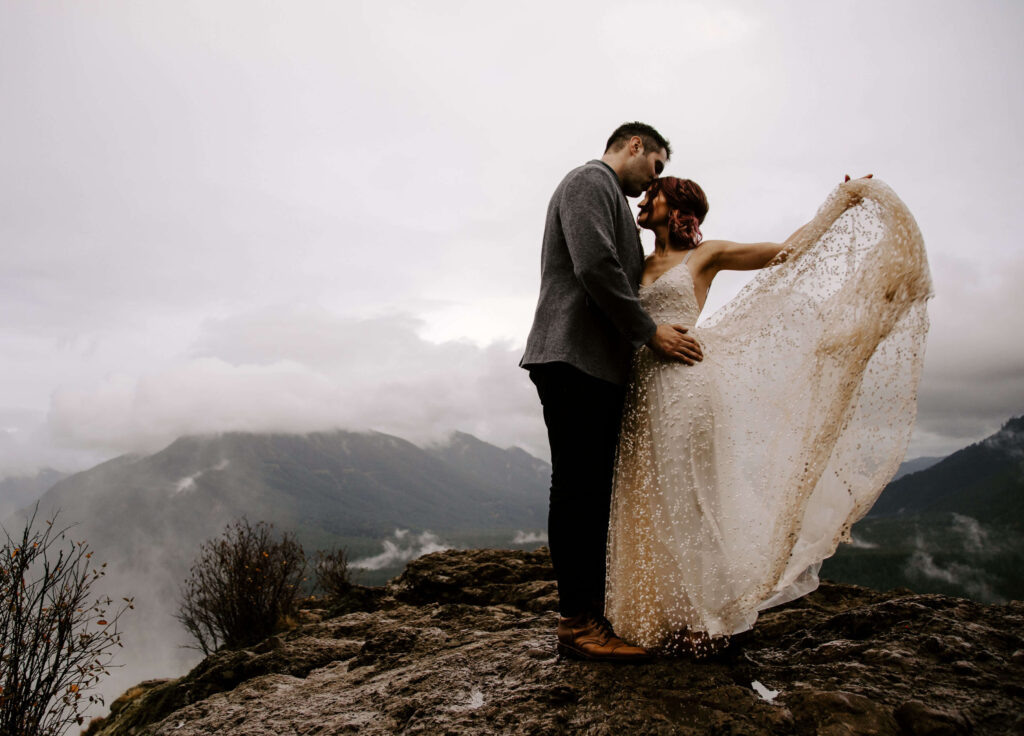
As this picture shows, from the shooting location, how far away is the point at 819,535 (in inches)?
113

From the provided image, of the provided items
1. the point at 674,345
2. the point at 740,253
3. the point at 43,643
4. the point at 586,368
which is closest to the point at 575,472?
the point at 586,368

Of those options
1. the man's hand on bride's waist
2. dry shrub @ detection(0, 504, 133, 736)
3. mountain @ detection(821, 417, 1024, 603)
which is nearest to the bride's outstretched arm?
the man's hand on bride's waist

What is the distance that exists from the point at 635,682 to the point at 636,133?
2.82 meters

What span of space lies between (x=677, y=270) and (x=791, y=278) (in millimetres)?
638

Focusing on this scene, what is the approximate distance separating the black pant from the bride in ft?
0.52

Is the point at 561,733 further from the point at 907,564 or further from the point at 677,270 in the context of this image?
the point at 907,564

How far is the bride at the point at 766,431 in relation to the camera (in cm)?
272

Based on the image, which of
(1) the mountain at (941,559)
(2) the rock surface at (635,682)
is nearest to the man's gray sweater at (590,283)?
(2) the rock surface at (635,682)

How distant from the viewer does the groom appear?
9.11ft

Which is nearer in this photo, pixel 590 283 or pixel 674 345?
pixel 590 283

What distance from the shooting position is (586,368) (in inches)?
111

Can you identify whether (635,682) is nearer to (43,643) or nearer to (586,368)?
(586,368)

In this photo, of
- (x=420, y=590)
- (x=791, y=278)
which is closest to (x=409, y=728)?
(x=791, y=278)

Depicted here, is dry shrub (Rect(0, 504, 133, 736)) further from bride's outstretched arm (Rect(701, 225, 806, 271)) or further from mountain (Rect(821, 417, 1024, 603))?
mountain (Rect(821, 417, 1024, 603))
